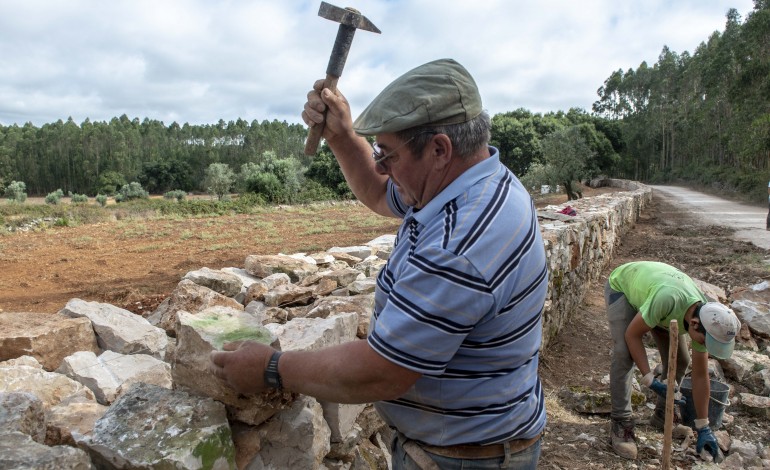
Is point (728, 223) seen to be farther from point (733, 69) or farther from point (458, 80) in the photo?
point (733, 69)

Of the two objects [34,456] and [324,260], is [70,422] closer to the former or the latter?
[34,456]

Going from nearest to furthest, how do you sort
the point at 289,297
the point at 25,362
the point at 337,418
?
the point at 337,418 < the point at 25,362 < the point at 289,297

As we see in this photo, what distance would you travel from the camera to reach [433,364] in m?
1.33

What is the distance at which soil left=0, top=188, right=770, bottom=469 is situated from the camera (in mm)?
4867

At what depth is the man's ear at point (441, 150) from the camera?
149 centimetres

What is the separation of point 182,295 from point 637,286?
3.85 metres

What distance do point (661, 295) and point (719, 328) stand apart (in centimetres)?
49

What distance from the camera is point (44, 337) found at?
358 centimetres

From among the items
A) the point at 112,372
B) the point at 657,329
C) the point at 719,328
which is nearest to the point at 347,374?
the point at 112,372

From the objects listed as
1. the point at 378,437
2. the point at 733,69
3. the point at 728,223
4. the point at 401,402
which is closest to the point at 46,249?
the point at 378,437

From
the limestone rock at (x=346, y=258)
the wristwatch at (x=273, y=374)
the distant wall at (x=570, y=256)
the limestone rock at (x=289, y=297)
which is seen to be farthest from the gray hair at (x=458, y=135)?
the limestone rock at (x=346, y=258)

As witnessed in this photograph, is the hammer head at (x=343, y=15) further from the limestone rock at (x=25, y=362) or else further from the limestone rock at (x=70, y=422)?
the limestone rock at (x=25, y=362)

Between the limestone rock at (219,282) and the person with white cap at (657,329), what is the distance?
12.7 feet

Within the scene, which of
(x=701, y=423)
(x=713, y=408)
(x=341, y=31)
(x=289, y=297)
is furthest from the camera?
(x=289, y=297)
